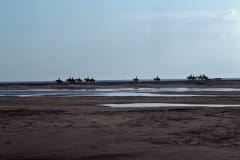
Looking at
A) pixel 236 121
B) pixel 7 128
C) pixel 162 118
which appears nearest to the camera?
pixel 7 128

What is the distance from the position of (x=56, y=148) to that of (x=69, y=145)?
51 centimetres

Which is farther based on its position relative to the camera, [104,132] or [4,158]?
[104,132]

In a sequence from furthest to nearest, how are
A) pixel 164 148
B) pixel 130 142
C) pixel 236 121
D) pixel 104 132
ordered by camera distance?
pixel 236 121 < pixel 104 132 < pixel 130 142 < pixel 164 148

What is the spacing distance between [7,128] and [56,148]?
16.2 feet

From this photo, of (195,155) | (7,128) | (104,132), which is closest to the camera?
(195,155)

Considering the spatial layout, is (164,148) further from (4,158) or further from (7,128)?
(7,128)

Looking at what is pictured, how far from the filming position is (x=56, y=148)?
43.8ft

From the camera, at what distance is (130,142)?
1407 cm

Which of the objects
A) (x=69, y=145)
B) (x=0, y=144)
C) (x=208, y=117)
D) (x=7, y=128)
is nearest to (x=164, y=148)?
(x=69, y=145)

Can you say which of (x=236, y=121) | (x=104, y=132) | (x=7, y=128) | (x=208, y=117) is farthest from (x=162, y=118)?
(x=7, y=128)

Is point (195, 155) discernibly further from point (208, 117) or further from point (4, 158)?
point (208, 117)

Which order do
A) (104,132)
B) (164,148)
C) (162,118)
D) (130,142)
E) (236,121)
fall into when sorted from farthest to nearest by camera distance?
(162,118) < (236,121) < (104,132) < (130,142) < (164,148)

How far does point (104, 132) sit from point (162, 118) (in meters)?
5.27

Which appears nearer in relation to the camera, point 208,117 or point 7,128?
point 7,128
